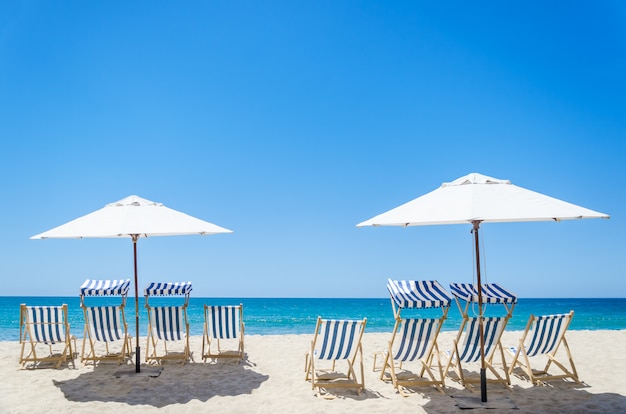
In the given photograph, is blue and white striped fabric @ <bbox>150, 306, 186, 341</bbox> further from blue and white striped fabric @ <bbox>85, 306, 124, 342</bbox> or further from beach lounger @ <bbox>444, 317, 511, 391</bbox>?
beach lounger @ <bbox>444, 317, 511, 391</bbox>

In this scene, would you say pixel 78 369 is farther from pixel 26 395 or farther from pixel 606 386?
pixel 606 386

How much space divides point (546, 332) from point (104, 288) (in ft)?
19.5

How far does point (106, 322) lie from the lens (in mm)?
6258

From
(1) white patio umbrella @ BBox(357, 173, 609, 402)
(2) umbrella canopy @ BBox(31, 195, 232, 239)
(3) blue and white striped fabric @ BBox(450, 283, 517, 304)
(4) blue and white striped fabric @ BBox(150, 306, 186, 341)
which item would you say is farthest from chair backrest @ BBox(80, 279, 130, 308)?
(3) blue and white striped fabric @ BBox(450, 283, 517, 304)

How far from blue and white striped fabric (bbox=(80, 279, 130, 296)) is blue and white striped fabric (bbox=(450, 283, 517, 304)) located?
15.4 feet

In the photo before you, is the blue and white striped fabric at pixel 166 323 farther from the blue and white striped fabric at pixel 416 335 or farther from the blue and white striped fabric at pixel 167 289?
the blue and white striped fabric at pixel 416 335

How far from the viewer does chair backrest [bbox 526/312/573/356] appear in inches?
203

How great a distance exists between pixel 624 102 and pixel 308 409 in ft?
37.0

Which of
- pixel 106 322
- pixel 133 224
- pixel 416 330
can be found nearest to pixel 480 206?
pixel 416 330

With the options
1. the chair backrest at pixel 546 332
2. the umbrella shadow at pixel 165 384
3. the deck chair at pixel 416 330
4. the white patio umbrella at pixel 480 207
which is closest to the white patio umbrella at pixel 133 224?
the umbrella shadow at pixel 165 384

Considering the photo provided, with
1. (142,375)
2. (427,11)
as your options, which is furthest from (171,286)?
(427,11)

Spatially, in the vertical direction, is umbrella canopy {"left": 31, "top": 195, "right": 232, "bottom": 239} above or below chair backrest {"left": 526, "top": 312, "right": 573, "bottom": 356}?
above

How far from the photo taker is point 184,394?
4855 mm

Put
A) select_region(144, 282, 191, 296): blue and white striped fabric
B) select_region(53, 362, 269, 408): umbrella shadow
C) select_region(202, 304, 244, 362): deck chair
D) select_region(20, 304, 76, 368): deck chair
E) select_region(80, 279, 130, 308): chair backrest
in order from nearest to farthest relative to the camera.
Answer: select_region(53, 362, 269, 408): umbrella shadow, select_region(20, 304, 76, 368): deck chair, select_region(202, 304, 244, 362): deck chair, select_region(144, 282, 191, 296): blue and white striped fabric, select_region(80, 279, 130, 308): chair backrest
